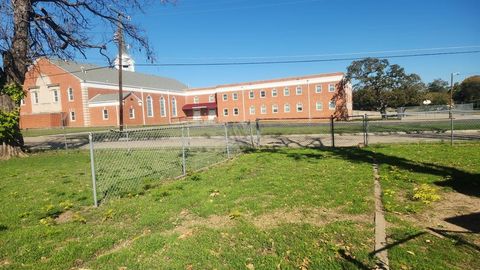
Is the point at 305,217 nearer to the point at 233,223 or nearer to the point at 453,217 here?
the point at 233,223

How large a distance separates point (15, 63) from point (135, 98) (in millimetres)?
36729

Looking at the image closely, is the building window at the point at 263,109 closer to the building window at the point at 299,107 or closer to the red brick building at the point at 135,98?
the red brick building at the point at 135,98

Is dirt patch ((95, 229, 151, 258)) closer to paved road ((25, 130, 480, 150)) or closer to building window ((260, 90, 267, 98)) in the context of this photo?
paved road ((25, 130, 480, 150))

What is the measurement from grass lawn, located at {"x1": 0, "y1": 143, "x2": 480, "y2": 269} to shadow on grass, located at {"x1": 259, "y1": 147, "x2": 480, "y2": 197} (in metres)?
0.06

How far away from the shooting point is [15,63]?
14758 millimetres

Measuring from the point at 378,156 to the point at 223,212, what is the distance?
25.1ft

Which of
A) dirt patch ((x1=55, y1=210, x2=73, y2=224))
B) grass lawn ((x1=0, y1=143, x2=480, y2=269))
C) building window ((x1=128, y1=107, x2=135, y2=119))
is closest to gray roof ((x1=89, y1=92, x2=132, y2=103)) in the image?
building window ((x1=128, y1=107, x2=135, y2=119))

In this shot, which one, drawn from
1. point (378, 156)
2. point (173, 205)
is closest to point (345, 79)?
point (378, 156)

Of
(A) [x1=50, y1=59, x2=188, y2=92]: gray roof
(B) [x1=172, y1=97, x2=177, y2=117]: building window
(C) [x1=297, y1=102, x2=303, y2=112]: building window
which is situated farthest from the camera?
(B) [x1=172, y1=97, x2=177, y2=117]: building window

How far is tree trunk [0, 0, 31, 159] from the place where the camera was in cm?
1429

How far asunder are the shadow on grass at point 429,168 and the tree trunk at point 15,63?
469 inches

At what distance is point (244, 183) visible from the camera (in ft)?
25.8

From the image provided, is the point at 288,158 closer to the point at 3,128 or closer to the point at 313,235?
the point at 313,235

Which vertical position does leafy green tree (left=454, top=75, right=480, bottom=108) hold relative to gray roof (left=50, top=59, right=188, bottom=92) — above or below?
below
